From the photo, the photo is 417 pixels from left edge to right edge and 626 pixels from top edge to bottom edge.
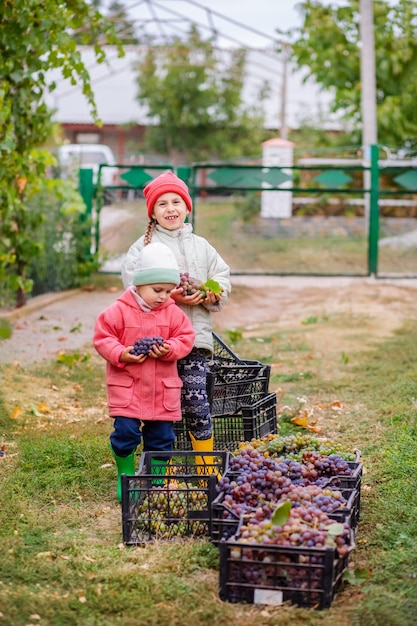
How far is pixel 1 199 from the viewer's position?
8.86 meters

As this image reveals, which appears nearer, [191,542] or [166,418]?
[191,542]

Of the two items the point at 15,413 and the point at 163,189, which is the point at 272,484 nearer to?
the point at 163,189

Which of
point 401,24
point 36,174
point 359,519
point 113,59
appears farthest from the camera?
point 113,59

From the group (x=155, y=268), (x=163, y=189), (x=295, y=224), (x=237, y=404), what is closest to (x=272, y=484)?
(x=155, y=268)

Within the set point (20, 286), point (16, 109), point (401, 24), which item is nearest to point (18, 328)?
point (20, 286)

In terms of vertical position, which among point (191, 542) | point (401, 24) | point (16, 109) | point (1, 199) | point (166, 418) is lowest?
point (191, 542)

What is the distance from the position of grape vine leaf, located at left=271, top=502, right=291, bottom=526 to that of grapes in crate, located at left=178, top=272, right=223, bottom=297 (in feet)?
5.21

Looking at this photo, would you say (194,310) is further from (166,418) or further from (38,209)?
(38,209)

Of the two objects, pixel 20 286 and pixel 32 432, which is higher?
pixel 20 286

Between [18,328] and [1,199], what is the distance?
57.6 inches

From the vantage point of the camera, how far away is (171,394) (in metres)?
4.64

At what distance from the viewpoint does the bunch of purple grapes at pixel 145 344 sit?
4.46 meters

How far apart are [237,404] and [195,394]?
22.2 inches

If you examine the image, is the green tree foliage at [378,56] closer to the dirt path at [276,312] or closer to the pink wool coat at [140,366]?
the dirt path at [276,312]
